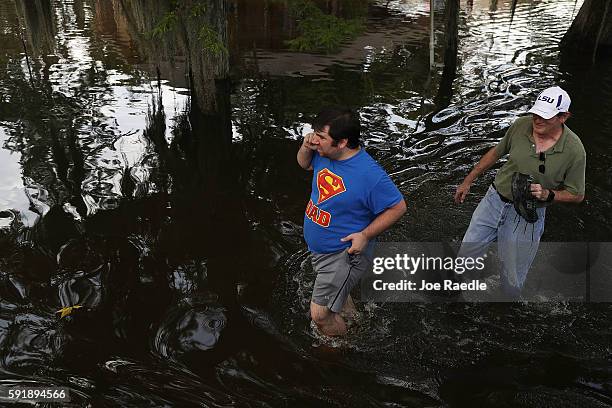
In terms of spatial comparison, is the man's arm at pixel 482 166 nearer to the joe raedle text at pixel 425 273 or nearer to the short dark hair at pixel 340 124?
the joe raedle text at pixel 425 273

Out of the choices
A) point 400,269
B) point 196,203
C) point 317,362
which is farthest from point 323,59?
point 317,362

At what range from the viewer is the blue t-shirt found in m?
3.30

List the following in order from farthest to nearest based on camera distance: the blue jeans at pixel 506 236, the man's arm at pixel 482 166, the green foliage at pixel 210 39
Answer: the green foliage at pixel 210 39, the man's arm at pixel 482 166, the blue jeans at pixel 506 236

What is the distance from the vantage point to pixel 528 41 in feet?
56.3

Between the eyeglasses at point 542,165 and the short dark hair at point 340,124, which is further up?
the short dark hair at point 340,124

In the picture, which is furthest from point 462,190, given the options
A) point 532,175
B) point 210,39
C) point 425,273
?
point 210,39

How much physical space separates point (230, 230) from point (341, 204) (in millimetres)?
2862

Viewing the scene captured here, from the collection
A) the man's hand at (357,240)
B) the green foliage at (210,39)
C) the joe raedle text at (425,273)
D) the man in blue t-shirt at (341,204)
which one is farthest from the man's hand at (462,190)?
the green foliage at (210,39)

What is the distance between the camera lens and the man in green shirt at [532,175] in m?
3.56

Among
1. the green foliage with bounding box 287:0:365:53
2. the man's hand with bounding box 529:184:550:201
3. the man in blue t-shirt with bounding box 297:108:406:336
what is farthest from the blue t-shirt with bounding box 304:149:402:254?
the green foliage with bounding box 287:0:365:53

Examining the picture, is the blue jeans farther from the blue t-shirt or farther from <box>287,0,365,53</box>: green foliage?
<box>287,0,365,53</box>: green foliage

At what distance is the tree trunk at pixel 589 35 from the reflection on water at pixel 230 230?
2110 millimetres

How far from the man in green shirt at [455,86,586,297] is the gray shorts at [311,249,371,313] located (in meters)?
1.25

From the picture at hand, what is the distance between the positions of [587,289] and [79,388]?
15.3 feet
